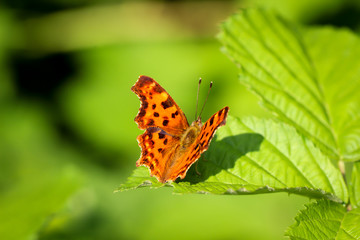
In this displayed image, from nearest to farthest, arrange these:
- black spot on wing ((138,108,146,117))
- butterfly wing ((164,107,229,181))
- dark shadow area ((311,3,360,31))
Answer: butterfly wing ((164,107,229,181)) → black spot on wing ((138,108,146,117)) → dark shadow area ((311,3,360,31))

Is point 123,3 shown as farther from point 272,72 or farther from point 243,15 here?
point 272,72

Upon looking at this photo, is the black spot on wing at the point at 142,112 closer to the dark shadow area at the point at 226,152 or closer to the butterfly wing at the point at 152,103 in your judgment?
the butterfly wing at the point at 152,103

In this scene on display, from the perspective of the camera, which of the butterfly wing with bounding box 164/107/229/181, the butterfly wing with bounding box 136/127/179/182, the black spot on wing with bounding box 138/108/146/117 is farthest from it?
the black spot on wing with bounding box 138/108/146/117

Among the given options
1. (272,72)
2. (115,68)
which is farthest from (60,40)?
(272,72)

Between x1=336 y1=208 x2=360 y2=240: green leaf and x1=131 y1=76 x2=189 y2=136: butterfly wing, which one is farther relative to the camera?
x1=131 y1=76 x2=189 y2=136: butterfly wing

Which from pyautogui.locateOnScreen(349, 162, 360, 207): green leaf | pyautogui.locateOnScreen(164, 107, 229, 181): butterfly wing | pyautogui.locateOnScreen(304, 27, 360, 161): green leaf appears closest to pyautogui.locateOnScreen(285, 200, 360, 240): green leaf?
pyautogui.locateOnScreen(349, 162, 360, 207): green leaf

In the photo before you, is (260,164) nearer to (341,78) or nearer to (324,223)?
(324,223)

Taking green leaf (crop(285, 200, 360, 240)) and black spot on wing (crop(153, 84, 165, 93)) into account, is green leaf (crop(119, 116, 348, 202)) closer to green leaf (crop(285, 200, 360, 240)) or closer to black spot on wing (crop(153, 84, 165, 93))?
green leaf (crop(285, 200, 360, 240))
